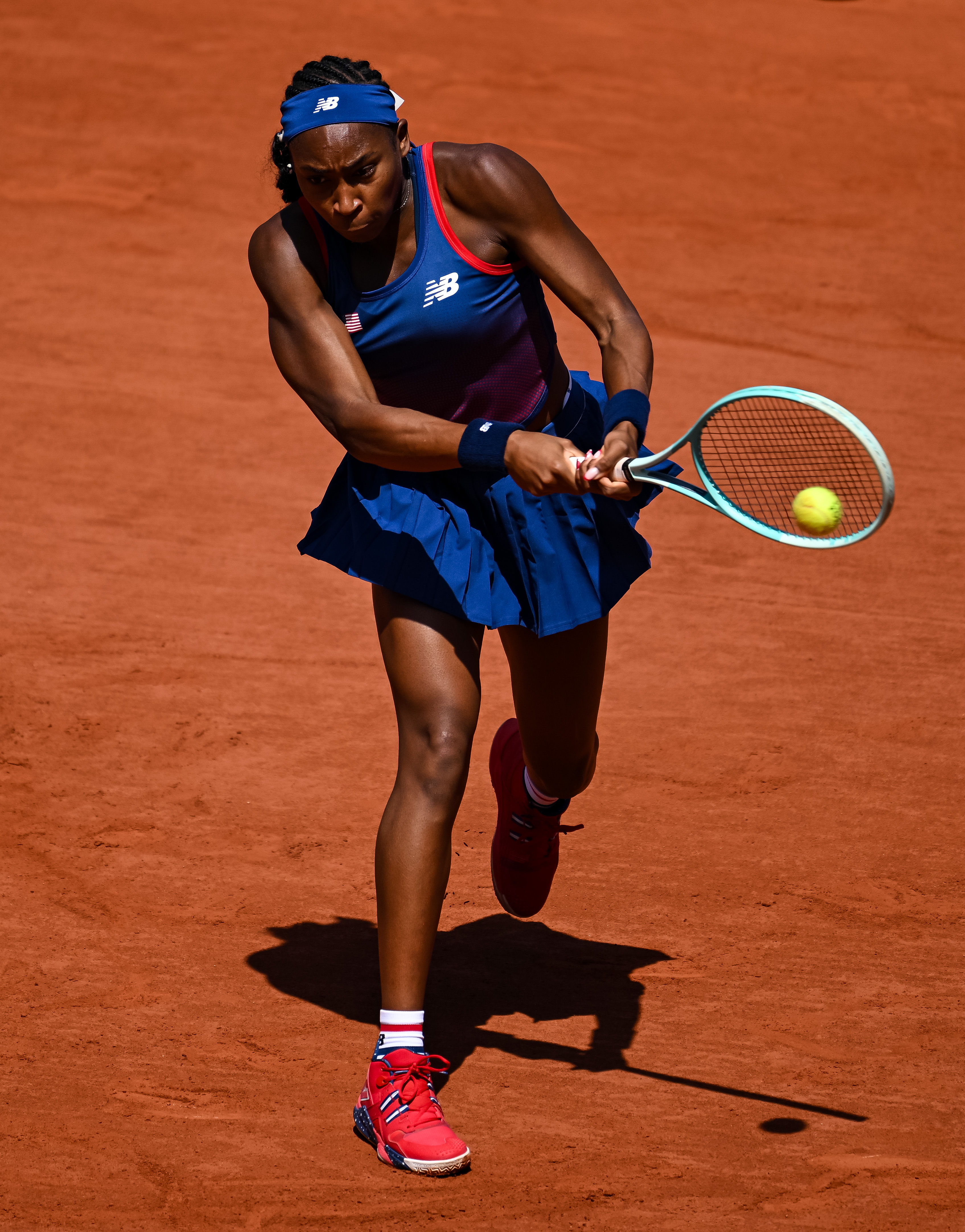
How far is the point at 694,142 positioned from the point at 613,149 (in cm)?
69

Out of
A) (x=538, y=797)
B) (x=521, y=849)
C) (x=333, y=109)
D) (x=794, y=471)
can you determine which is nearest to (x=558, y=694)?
(x=538, y=797)

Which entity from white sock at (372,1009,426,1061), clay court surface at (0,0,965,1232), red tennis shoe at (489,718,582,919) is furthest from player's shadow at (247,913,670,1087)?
white sock at (372,1009,426,1061)

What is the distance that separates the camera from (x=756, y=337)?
372 inches

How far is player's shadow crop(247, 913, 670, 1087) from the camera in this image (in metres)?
3.80

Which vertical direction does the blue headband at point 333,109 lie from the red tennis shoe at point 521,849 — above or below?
above

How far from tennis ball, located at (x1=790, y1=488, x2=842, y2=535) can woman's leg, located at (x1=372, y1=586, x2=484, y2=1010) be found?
0.80 metres

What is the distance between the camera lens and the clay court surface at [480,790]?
10.8 feet

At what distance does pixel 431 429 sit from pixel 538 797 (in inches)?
49.3

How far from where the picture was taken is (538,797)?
13.6 ft

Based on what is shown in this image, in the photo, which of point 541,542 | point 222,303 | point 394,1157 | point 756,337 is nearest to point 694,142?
point 756,337

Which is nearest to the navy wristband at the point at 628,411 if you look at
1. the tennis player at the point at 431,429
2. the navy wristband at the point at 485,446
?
the tennis player at the point at 431,429

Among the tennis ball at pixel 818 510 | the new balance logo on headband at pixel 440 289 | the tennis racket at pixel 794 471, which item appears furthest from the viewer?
the new balance logo on headband at pixel 440 289

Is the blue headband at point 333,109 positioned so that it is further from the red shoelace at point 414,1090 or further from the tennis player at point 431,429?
the red shoelace at point 414,1090

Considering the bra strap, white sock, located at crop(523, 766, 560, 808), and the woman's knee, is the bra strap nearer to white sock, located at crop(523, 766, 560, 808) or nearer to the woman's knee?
the woman's knee
